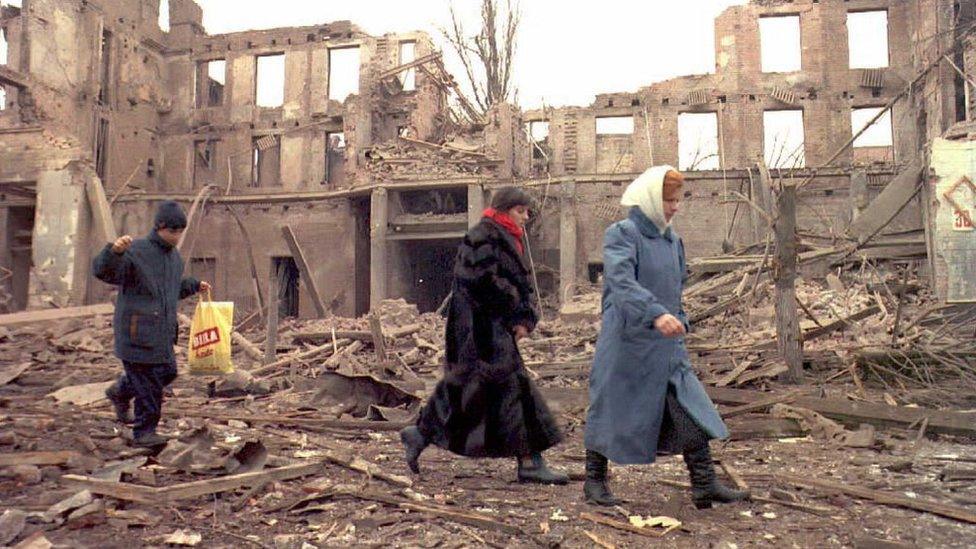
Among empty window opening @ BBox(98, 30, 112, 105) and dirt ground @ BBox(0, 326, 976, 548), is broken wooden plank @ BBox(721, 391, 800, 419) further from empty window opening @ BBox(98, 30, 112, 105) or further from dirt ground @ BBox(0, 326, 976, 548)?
empty window opening @ BBox(98, 30, 112, 105)

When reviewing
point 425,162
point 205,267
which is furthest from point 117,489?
point 205,267

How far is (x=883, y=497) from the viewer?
3.83 metres

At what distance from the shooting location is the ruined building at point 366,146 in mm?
20312

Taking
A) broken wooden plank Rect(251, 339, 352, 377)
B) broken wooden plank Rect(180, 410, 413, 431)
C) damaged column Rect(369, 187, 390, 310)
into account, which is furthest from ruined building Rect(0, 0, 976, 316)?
broken wooden plank Rect(180, 410, 413, 431)

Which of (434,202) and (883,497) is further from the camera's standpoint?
(434,202)

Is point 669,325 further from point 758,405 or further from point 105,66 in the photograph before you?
point 105,66

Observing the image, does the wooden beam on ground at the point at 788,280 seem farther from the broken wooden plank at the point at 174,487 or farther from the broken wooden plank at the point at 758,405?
the broken wooden plank at the point at 174,487

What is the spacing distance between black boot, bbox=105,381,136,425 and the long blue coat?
329cm

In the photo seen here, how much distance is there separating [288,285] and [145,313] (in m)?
21.3

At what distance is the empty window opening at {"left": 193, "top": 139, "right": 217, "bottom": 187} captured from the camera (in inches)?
1184

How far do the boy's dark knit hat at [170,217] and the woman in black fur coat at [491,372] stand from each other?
2.01 meters

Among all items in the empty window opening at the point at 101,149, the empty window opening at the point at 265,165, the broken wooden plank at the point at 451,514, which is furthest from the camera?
the empty window opening at the point at 265,165

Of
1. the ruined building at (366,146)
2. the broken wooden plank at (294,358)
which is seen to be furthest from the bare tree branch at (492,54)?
the broken wooden plank at (294,358)

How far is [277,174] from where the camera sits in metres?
29.9
